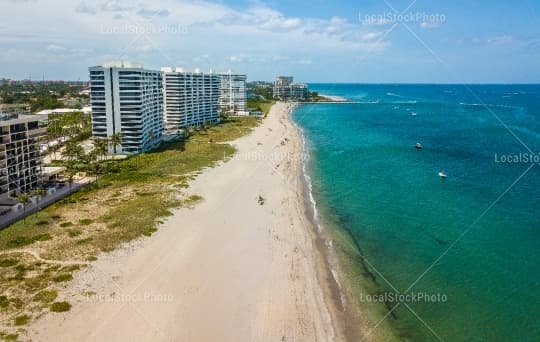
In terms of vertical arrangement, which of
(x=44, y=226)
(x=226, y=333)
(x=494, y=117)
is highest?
(x=494, y=117)

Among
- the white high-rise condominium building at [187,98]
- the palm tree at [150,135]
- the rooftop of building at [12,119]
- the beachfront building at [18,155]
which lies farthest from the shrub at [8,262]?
the white high-rise condominium building at [187,98]

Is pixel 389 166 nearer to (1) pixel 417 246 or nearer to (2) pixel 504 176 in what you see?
(2) pixel 504 176

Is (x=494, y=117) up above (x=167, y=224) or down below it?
above

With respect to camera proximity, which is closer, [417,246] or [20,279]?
[20,279]

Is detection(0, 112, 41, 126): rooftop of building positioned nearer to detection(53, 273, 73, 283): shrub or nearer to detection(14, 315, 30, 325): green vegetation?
detection(53, 273, 73, 283): shrub

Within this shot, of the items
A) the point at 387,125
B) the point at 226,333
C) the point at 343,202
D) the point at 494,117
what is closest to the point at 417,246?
the point at 343,202

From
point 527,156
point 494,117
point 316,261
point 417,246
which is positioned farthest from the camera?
point 494,117

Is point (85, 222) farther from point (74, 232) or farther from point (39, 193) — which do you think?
point (39, 193)

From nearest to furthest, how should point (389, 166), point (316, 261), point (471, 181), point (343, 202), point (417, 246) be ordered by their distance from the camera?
point (316, 261) < point (417, 246) < point (343, 202) < point (471, 181) < point (389, 166)
